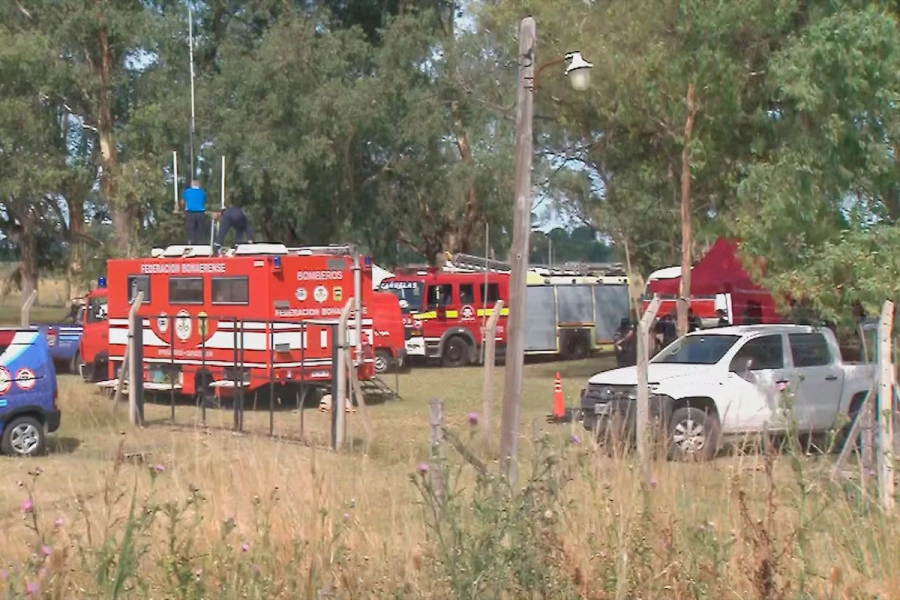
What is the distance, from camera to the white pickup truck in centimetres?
1438

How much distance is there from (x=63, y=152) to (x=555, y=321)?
54.5 ft

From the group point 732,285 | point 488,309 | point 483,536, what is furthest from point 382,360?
point 483,536

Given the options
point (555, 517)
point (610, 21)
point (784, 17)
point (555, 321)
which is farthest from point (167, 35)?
point (555, 517)

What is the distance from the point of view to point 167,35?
118 feet

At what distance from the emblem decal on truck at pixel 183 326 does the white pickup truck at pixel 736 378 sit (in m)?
8.50

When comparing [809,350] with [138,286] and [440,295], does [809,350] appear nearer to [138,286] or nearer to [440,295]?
[138,286]

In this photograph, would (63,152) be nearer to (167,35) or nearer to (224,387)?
(167,35)

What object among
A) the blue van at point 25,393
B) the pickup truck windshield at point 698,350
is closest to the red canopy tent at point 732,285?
the pickup truck windshield at point 698,350

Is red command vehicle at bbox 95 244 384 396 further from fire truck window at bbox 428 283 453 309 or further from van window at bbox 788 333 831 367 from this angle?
fire truck window at bbox 428 283 453 309

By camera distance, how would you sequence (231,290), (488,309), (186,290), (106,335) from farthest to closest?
1. (488,309)
2. (106,335)
3. (186,290)
4. (231,290)

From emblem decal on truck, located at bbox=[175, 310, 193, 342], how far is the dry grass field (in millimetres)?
13562

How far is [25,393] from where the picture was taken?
1452 cm

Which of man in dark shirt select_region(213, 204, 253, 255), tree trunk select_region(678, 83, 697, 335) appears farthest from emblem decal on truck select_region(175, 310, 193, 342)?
tree trunk select_region(678, 83, 697, 335)

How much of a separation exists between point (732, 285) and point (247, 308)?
920cm
